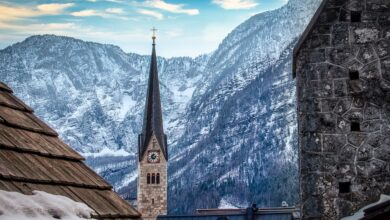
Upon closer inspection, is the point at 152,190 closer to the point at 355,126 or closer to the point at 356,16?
the point at 356,16

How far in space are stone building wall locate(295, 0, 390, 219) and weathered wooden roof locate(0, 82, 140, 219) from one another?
163 inches

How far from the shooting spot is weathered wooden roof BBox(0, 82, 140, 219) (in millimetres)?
4770

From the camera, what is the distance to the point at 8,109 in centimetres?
590

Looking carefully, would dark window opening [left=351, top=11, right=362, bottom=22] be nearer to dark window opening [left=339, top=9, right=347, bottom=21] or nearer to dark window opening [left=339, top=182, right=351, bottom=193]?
dark window opening [left=339, top=9, right=347, bottom=21]

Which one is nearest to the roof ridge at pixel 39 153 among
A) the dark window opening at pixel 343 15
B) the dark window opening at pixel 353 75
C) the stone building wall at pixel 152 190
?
the dark window opening at pixel 353 75

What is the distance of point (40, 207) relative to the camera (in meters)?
4.42

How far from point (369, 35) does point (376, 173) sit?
177 centimetres

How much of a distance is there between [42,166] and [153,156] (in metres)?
91.0

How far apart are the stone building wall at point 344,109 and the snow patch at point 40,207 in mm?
5070

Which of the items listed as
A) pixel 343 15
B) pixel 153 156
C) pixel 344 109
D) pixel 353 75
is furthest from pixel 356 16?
pixel 153 156

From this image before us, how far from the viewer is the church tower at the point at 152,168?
309 ft

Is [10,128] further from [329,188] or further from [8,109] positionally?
[329,188]

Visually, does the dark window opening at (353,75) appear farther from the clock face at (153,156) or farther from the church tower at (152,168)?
the clock face at (153,156)

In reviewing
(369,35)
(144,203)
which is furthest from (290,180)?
(369,35)
